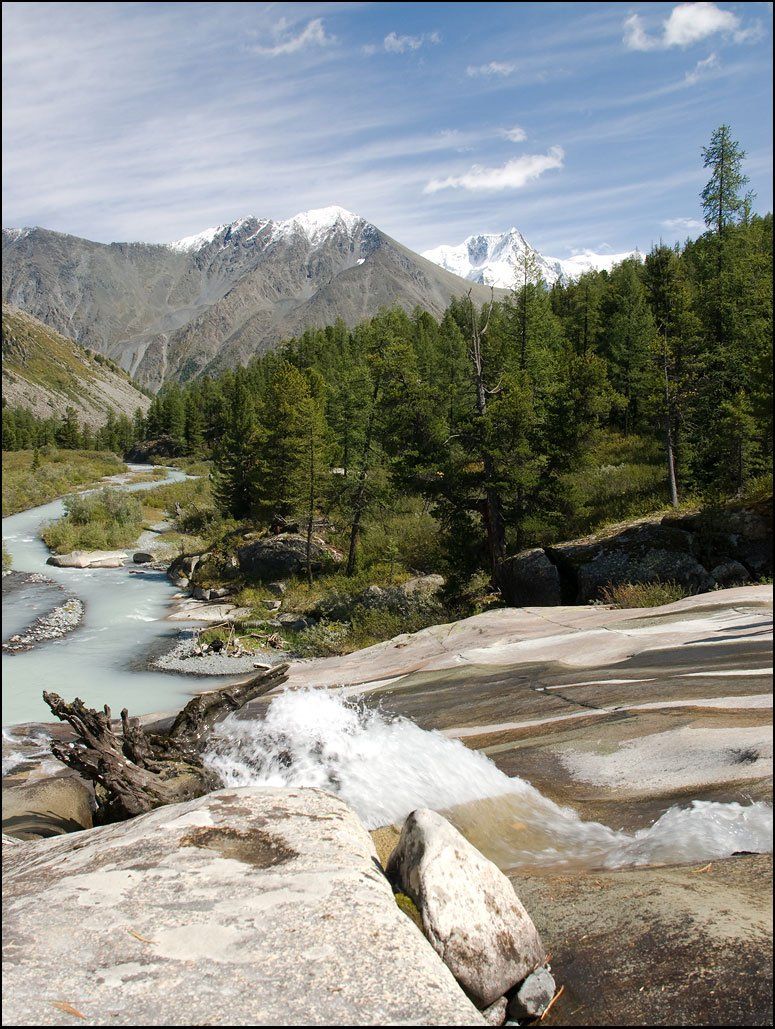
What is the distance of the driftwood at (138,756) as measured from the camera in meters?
8.26

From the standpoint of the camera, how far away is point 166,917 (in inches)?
161

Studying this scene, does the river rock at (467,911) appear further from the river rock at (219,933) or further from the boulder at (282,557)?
the boulder at (282,557)

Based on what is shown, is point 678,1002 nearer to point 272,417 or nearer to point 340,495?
point 340,495

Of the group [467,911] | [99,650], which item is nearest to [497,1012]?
[467,911]

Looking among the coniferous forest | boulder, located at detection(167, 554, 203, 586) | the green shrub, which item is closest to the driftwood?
the green shrub

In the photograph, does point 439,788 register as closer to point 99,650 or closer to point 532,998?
point 532,998

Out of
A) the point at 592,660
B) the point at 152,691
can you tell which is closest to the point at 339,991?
the point at 592,660

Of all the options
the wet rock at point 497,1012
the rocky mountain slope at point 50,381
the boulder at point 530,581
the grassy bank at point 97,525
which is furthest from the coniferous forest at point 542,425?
the rocky mountain slope at point 50,381

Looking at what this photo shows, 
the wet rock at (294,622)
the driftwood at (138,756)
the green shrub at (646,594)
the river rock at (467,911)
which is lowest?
the wet rock at (294,622)

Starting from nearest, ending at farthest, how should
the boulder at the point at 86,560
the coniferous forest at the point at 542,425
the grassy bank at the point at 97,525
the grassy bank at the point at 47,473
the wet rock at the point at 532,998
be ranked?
the wet rock at the point at 532,998
the coniferous forest at the point at 542,425
the boulder at the point at 86,560
the grassy bank at the point at 97,525
the grassy bank at the point at 47,473

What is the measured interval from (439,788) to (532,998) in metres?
3.13

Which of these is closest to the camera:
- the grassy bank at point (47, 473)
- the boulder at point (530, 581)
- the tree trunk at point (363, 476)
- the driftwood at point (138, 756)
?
the driftwood at point (138, 756)

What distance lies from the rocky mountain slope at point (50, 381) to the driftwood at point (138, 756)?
15038cm

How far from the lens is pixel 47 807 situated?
386 inches
